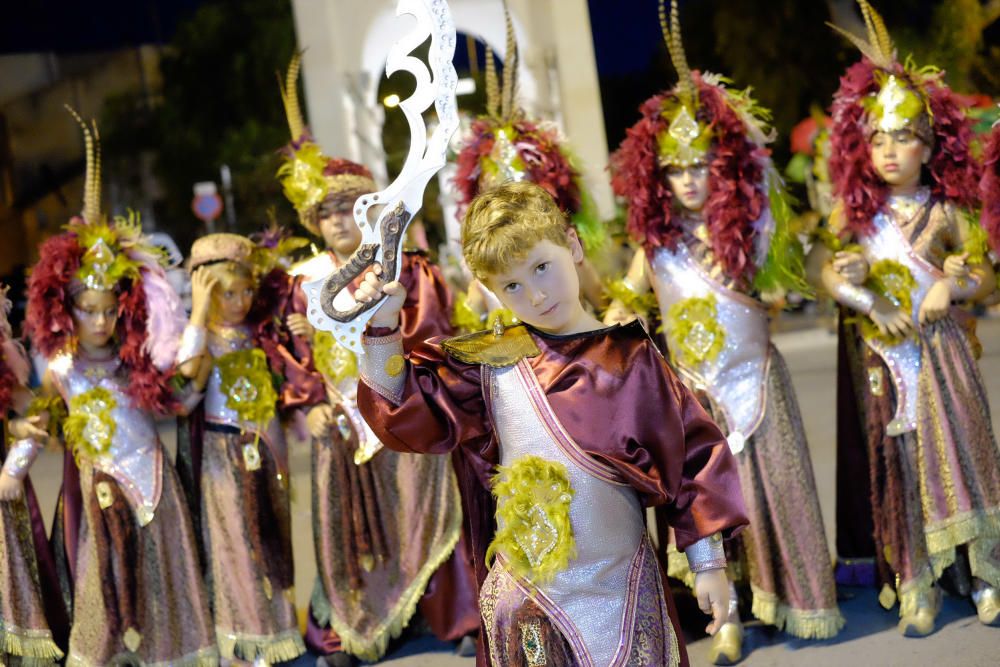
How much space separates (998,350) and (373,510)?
702cm

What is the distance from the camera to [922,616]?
12.5 ft

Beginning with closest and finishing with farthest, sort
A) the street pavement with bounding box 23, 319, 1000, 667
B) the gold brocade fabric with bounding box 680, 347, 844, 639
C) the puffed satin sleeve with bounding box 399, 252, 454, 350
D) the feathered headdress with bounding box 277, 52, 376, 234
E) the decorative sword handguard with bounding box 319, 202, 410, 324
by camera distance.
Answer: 1. the decorative sword handguard with bounding box 319, 202, 410, 324
2. the street pavement with bounding box 23, 319, 1000, 667
3. the gold brocade fabric with bounding box 680, 347, 844, 639
4. the puffed satin sleeve with bounding box 399, 252, 454, 350
5. the feathered headdress with bounding box 277, 52, 376, 234

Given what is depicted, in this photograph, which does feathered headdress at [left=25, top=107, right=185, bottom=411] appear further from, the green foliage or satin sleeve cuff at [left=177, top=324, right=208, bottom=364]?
the green foliage

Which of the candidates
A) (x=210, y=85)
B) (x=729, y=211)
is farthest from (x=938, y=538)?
(x=210, y=85)

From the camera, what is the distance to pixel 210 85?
58.3ft

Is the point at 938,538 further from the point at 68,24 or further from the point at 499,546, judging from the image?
the point at 68,24

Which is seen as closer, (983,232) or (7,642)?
(983,232)

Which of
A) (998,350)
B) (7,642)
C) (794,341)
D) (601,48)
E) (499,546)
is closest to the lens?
(499,546)

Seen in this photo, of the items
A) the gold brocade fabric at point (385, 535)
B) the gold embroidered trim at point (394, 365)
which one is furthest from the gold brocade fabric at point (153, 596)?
the gold embroidered trim at point (394, 365)

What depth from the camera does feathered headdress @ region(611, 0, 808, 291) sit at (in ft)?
12.6

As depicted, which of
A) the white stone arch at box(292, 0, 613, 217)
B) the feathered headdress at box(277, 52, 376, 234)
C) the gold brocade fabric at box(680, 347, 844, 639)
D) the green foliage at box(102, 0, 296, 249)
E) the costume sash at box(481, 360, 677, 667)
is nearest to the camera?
the costume sash at box(481, 360, 677, 667)

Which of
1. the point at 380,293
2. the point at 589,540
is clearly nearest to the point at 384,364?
the point at 380,293

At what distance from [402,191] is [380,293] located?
0.20 metres

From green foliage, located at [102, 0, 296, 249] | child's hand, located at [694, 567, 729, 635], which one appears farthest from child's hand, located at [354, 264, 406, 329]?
green foliage, located at [102, 0, 296, 249]
